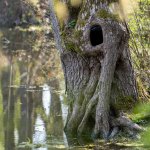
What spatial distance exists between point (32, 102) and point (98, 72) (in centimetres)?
570

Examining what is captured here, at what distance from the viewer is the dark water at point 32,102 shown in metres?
10.6

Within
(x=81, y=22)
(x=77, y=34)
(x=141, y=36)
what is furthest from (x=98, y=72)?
(x=141, y=36)

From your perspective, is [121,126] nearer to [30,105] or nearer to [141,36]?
[141,36]

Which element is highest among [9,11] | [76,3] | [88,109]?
[9,11]

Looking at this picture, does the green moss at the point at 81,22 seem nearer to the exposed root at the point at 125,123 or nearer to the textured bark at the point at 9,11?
the exposed root at the point at 125,123

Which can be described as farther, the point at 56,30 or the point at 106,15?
the point at 56,30

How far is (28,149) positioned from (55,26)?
2.97 m

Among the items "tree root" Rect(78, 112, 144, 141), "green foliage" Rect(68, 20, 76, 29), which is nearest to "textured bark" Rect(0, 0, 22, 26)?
"green foliage" Rect(68, 20, 76, 29)

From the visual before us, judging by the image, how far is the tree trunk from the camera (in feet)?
32.3

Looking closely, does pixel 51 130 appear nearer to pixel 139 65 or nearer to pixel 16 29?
pixel 139 65

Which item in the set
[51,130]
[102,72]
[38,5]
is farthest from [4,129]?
[38,5]

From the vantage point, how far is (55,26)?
11.2 metres

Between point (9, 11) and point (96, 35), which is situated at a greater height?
point (9, 11)

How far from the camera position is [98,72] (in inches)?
406
